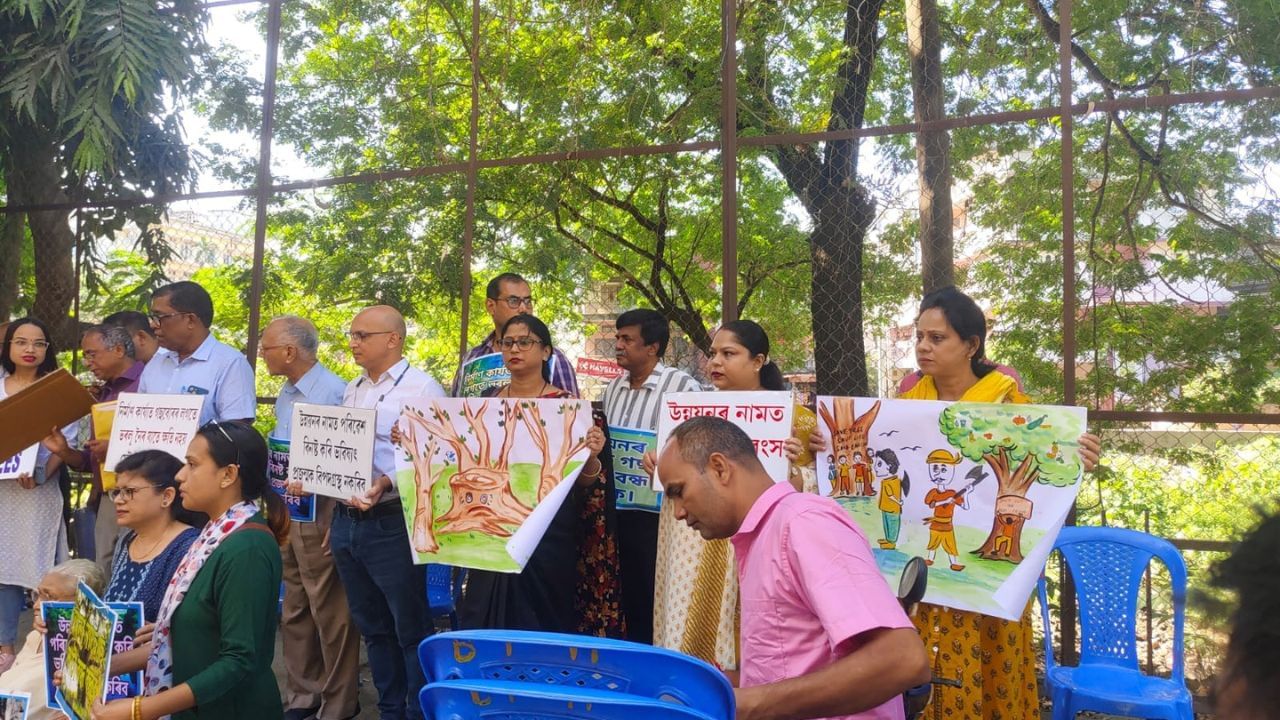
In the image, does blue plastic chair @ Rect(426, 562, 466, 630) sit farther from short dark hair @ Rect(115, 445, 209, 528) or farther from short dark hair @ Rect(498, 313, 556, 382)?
short dark hair @ Rect(115, 445, 209, 528)

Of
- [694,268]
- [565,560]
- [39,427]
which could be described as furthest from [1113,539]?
[694,268]

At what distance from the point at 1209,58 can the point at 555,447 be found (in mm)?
6559

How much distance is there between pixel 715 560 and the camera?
140 inches

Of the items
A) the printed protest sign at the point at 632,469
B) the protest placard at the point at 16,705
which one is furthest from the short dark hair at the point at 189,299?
the printed protest sign at the point at 632,469

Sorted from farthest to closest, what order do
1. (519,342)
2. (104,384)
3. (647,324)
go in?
1. (104,384)
2. (647,324)
3. (519,342)

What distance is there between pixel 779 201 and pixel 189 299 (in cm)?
644

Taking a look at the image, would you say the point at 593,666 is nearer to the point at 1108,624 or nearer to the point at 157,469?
the point at 157,469

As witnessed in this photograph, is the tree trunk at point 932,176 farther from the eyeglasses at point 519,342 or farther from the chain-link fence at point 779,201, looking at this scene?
the eyeglasses at point 519,342

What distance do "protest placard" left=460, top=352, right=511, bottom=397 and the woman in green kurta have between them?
172 cm

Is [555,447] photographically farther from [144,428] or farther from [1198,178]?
[1198,178]

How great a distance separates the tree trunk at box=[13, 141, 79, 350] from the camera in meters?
7.56

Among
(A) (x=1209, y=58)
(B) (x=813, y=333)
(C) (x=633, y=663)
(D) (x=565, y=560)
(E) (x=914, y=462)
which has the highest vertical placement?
(A) (x=1209, y=58)

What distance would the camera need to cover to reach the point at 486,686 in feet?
5.36

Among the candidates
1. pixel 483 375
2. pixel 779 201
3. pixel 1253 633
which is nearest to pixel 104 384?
pixel 483 375
